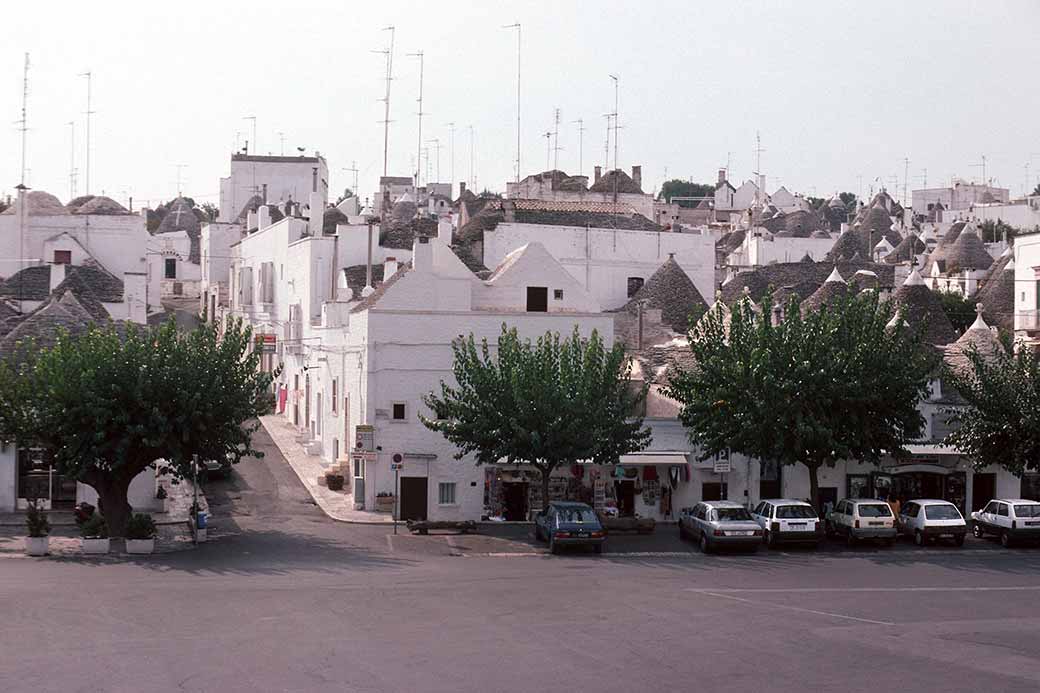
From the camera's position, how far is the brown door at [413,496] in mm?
42219

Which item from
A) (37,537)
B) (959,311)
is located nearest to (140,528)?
(37,537)

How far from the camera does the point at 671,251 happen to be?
69188mm

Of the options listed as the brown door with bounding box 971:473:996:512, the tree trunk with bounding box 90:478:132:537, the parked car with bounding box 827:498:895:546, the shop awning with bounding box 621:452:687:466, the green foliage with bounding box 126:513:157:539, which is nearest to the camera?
the green foliage with bounding box 126:513:157:539

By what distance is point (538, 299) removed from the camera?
154ft

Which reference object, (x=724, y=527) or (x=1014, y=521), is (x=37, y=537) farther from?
(x=1014, y=521)

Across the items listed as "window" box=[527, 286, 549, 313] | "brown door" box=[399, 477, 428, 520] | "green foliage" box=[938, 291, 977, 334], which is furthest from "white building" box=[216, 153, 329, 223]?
"brown door" box=[399, 477, 428, 520]

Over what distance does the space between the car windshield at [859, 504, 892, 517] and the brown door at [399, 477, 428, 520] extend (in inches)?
538

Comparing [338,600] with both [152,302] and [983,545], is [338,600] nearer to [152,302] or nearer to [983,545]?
[983,545]

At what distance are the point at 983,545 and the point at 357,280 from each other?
99.6 feet

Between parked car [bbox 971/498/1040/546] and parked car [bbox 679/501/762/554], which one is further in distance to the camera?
parked car [bbox 971/498/1040/546]

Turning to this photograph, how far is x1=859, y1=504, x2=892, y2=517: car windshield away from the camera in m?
37.1

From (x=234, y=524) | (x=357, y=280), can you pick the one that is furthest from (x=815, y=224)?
(x=234, y=524)

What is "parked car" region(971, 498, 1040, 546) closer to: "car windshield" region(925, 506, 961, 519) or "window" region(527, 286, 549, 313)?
"car windshield" region(925, 506, 961, 519)

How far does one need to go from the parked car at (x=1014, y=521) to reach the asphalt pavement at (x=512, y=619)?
0.90 meters
